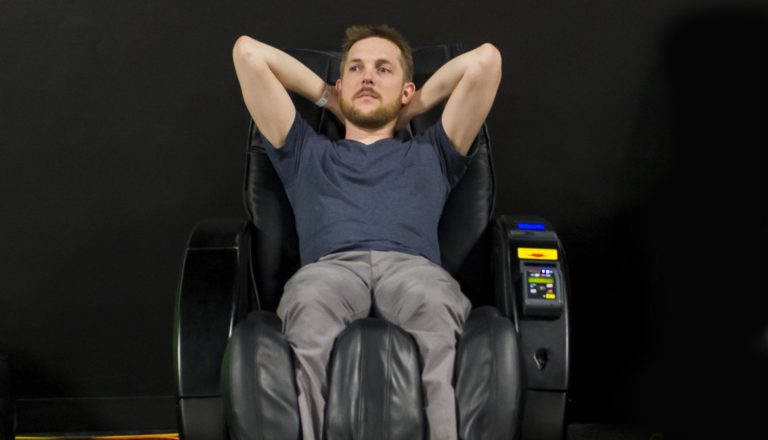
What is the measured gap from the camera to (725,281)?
1.74 m

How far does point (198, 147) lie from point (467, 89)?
84 cm

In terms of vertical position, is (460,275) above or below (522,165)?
below

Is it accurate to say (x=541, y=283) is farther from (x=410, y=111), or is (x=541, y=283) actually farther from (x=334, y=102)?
(x=334, y=102)

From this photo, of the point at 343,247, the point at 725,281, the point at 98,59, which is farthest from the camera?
the point at 98,59

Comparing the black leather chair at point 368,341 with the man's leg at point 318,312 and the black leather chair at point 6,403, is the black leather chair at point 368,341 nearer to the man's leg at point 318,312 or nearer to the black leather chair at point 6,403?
the man's leg at point 318,312

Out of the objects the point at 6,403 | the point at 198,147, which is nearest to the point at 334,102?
the point at 198,147

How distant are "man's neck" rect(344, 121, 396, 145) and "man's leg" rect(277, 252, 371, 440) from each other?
0.32m

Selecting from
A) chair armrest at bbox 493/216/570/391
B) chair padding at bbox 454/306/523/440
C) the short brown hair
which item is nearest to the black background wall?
the short brown hair

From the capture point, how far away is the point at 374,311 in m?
2.08

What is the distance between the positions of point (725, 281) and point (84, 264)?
1.72 metres

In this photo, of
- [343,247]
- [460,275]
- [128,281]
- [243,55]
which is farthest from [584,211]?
[128,281]

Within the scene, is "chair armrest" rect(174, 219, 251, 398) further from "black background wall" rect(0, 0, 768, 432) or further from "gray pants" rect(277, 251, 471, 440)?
"black background wall" rect(0, 0, 768, 432)

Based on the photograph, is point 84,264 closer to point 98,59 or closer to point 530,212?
point 98,59

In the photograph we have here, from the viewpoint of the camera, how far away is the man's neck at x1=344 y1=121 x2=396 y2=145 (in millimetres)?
2346
